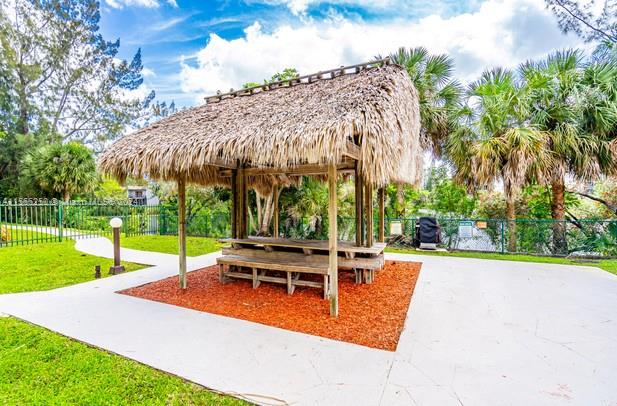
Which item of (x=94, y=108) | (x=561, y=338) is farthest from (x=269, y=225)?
(x=94, y=108)

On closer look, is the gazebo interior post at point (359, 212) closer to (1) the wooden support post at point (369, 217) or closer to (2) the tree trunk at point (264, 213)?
(1) the wooden support post at point (369, 217)

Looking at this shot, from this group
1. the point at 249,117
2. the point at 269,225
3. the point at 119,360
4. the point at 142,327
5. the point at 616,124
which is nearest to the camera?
the point at 119,360

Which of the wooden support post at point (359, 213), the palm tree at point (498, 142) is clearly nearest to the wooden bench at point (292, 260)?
the wooden support post at point (359, 213)

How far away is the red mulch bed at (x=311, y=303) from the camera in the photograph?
3.67 m

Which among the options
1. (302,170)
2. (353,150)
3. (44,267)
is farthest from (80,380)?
(44,267)

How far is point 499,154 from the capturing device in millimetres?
8578

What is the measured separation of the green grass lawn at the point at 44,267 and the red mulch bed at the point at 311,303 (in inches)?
80.7

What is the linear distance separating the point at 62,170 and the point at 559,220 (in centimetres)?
2255

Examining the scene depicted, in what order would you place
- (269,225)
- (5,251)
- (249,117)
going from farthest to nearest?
(269,225) → (5,251) → (249,117)

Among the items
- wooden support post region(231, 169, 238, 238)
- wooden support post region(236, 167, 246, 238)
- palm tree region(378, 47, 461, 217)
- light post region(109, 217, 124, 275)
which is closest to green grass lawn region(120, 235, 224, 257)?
light post region(109, 217, 124, 275)

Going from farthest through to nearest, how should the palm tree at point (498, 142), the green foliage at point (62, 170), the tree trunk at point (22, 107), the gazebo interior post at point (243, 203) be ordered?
1. the tree trunk at point (22, 107)
2. the green foliage at point (62, 170)
3. the palm tree at point (498, 142)
4. the gazebo interior post at point (243, 203)

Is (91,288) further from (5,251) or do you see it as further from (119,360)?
(5,251)

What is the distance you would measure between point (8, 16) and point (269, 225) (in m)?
26.9

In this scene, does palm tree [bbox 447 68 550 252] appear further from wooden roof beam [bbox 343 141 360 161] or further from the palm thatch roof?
wooden roof beam [bbox 343 141 360 161]
